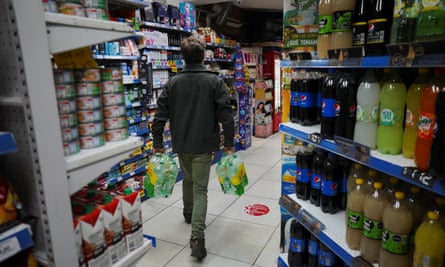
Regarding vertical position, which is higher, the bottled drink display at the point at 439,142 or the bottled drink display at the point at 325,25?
the bottled drink display at the point at 325,25

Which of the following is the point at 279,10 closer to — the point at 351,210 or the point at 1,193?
the point at 351,210

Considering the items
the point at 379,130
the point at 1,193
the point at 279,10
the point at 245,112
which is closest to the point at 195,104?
the point at 379,130

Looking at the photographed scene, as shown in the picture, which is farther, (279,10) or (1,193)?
(279,10)

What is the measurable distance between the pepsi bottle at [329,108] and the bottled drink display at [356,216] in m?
0.30

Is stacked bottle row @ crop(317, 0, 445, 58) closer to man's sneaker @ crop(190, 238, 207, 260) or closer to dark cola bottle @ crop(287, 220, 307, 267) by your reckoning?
dark cola bottle @ crop(287, 220, 307, 267)

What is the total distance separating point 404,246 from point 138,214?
1196 mm

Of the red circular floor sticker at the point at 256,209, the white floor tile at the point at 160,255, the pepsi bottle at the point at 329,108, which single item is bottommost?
the red circular floor sticker at the point at 256,209

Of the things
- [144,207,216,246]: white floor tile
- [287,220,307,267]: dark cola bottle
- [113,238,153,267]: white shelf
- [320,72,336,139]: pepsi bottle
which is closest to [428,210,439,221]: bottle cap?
[320,72,336,139]: pepsi bottle

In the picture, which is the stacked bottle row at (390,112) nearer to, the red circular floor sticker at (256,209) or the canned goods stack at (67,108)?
the canned goods stack at (67,108)

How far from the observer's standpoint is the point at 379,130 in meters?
1.50

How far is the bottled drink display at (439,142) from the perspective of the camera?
110 cm

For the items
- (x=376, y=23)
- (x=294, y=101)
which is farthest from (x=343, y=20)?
(x=294, y=101)

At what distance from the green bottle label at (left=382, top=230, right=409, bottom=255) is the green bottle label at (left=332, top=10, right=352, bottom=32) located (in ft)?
3.33

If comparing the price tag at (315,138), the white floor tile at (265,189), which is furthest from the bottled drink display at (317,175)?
the white floor tile at (265,189)
